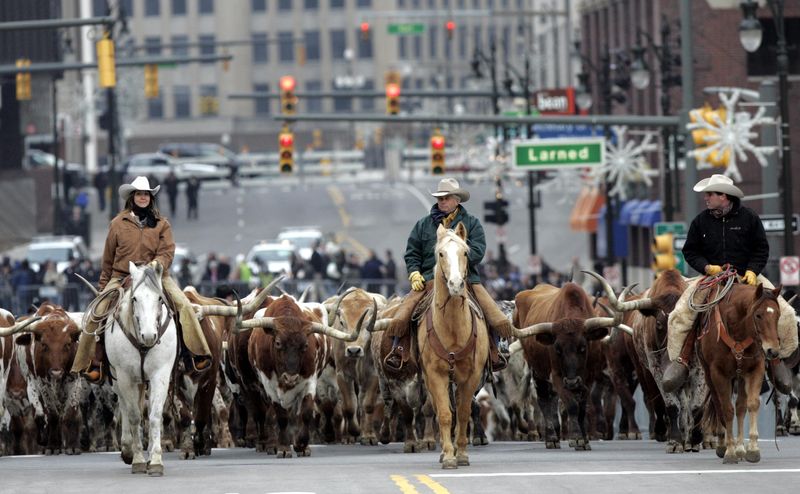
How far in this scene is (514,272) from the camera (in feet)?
163

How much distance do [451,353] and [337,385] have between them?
222 inches

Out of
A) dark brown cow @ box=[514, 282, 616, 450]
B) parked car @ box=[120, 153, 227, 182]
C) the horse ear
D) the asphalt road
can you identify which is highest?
parked car @ box=[120, 153, 227, 182]

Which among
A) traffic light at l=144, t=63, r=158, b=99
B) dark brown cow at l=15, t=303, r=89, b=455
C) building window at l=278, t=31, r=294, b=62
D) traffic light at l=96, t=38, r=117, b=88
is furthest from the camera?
building window at l=278, t=31, r=294, b=62

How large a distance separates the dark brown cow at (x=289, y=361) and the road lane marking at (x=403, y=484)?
3.89 meters

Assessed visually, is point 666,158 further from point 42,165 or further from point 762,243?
point 42,165

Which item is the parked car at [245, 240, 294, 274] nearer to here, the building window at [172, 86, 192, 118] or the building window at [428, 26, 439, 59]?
the building window at [172, 86, 192, 118]

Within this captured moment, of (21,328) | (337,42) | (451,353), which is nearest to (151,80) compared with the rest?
(21,328)

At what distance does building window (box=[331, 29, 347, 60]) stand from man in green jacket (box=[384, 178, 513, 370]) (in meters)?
130

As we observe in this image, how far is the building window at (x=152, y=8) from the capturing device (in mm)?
143250

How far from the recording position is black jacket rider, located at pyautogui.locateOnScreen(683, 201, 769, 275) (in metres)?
17.9

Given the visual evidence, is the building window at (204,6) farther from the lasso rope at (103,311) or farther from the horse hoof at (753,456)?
the horse hoof at (753,456)

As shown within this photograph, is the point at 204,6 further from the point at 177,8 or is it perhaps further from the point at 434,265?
the point at 434,265

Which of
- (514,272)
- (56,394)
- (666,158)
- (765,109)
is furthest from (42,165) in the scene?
(56,394)

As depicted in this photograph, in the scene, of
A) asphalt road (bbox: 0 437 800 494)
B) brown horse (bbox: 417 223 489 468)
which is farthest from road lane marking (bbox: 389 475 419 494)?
brown horse (bbox: 417 223 489 468)
